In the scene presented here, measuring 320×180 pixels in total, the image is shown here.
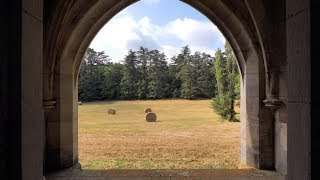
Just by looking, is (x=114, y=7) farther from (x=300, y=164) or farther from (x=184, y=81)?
(x=184, y=81)

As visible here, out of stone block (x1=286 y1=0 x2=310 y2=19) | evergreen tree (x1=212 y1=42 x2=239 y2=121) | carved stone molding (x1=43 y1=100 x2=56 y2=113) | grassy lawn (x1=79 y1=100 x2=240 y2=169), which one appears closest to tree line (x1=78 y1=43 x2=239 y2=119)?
evergreen tree (x1=212 y1=42 x2=239 y2=121)

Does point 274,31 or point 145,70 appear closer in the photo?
point 274,31

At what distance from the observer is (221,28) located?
7.62 meters

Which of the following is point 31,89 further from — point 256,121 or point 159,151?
point 159,151

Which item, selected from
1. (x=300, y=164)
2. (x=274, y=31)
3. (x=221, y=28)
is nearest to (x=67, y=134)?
(x=221, y=28)

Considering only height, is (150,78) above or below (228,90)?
above

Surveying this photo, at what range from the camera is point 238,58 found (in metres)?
7.59

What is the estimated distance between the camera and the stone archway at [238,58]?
6.50m

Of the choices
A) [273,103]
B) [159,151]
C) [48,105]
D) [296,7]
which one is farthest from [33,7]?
[159,151]

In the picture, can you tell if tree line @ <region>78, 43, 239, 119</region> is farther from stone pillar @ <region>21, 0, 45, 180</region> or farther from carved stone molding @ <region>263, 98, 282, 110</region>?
stone pillar @ <region>21, 0, 45, 180</region>

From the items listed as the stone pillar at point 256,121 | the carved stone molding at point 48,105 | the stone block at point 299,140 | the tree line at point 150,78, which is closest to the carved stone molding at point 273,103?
the stone pillar at point 256,121

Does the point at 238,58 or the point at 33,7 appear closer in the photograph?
the point at 33,7
